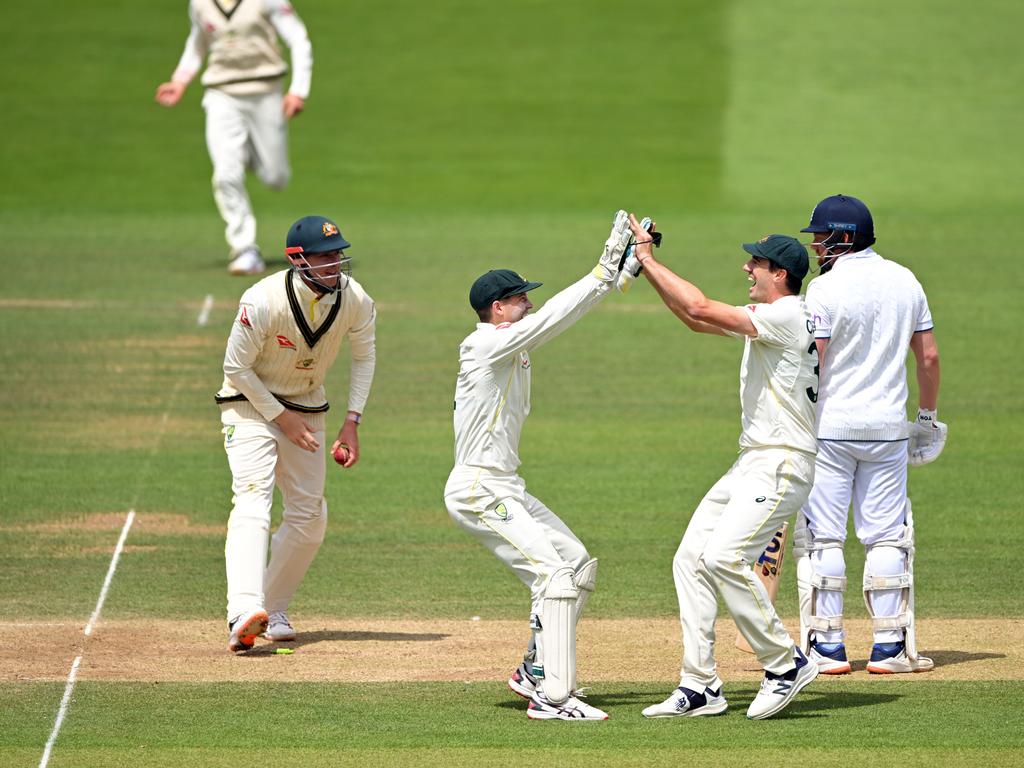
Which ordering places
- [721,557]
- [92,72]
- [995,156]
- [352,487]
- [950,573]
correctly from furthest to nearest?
[92,72], [995,156], [352,487], [950,573], [721,557]

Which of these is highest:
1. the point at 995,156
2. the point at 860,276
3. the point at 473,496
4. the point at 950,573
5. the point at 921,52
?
the point at 921,52

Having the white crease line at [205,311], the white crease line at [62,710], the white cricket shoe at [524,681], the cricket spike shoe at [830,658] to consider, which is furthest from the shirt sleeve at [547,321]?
the white crease line at [205,311]

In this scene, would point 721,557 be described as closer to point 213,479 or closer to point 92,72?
point 213,479

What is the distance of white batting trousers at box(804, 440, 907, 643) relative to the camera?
870cm

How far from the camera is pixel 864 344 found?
877cm

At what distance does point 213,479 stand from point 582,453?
114 inches

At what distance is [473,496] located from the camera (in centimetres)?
801

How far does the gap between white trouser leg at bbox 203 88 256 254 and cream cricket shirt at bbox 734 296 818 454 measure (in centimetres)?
1085

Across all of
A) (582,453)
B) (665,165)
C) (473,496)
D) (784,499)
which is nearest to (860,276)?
(784,499)

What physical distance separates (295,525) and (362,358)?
1012mm

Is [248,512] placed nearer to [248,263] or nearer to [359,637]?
[359,637]

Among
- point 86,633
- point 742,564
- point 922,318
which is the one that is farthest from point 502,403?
point 86,633

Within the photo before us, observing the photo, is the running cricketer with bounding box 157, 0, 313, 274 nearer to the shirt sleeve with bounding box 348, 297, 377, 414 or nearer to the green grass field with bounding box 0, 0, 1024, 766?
the green grass field with bounding box 0, 0, 1024, 766

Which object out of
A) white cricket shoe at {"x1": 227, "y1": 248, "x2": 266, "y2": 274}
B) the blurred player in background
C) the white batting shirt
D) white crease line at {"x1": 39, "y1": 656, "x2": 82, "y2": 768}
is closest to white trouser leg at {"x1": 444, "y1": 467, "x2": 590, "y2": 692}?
the blurred player in background
